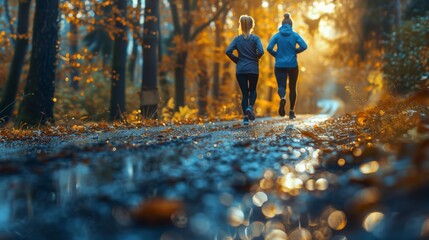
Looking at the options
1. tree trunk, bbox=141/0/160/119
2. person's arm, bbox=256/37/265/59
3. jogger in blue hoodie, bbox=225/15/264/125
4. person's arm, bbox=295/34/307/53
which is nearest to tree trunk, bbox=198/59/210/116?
tree trunk, bbox=141/0/160/119

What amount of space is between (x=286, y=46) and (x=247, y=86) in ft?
4.76

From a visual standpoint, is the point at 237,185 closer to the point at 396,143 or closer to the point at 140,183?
the point at 140,183

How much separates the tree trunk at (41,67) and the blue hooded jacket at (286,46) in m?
5.19

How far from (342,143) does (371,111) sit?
277 cm

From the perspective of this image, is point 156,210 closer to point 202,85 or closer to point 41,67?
point 41,67

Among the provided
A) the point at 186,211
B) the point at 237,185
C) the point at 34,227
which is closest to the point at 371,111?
the point at 237,185

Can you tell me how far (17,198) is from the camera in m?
3.14

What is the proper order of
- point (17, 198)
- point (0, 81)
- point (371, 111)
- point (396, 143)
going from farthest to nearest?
1. point (0, 81)
2. point (371, 111)
3. point (396, 143)
4. point (17, 198)

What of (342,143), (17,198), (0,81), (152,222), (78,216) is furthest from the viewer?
(0,81)

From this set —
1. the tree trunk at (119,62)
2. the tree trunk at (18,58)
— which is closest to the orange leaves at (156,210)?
the tree trunk at (119,62)

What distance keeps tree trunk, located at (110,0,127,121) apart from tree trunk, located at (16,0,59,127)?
393 centimetres

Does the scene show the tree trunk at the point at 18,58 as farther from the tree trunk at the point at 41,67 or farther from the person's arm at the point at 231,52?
the person's arm at the point at 231,52

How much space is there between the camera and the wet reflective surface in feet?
7.95

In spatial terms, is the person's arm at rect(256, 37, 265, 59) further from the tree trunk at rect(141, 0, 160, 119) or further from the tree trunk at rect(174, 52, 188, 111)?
the tree trunk at rect(174, 52, 188, 111)
